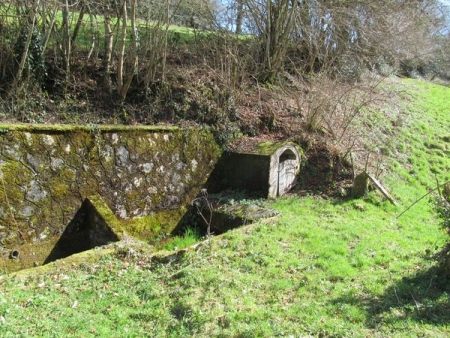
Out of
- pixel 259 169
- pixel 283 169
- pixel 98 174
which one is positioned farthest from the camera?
pixel 283 169

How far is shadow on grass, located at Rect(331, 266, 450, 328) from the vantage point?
169 inches

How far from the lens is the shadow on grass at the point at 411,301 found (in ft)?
14.1

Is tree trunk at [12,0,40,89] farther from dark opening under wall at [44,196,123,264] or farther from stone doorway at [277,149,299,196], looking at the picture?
stone doorway at [277,149,299,196]

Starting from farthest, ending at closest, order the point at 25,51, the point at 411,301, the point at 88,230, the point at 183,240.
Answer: the point at 25,51 < the point at 183,240 < the point at 88,230 < the point at 411,301

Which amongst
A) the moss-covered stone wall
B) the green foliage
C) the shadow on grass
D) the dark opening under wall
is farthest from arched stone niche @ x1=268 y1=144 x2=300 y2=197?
the shadow on grass

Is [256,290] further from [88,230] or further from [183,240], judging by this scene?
[88,230]

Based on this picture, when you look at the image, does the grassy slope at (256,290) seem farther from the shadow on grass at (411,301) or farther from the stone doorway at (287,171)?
the stone doorway at (287,171)

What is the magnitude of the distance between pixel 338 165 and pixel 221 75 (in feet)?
13.5

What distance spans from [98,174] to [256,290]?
4.01 m

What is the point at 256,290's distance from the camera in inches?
197

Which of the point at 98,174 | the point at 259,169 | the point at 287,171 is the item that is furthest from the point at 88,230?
the point at 287,171

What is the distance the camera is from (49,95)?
8.86 metres

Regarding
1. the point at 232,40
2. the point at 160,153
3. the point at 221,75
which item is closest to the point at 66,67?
the point at 160,153

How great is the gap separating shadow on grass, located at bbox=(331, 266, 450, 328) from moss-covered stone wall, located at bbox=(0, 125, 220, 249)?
472 cm
